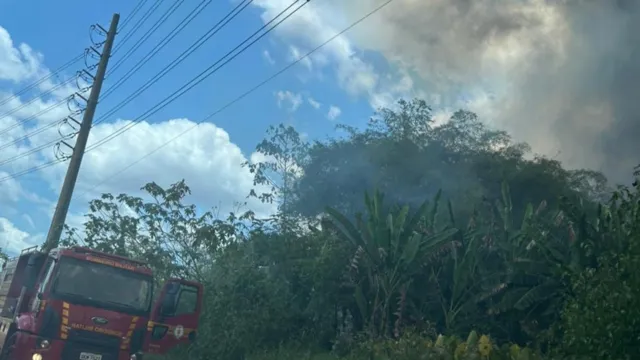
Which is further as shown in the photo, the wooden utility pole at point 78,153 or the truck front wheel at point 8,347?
the wooden utility pole at point 78,153

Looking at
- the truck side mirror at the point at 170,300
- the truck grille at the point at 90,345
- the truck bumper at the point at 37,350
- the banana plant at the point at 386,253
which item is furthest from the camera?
the banana plant at the point at 386,253

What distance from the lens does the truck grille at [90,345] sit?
1184 cm

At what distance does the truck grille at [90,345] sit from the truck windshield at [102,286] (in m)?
0.53

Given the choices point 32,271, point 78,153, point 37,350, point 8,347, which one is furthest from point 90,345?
point 78,153

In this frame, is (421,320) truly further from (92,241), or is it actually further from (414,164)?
(92,241)

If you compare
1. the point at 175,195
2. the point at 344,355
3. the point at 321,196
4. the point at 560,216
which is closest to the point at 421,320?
the point at 344,355

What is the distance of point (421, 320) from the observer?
13805 mm

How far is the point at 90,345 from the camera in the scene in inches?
474

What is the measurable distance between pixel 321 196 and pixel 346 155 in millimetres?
2078

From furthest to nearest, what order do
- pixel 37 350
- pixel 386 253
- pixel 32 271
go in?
1. pixel 386 253
2. pixel 32 271
3. pixel 37 350

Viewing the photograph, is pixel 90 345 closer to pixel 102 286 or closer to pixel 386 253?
pixel 102 286

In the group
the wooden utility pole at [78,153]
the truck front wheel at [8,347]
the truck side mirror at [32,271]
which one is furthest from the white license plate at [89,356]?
the wooden utility pole at [78,153]

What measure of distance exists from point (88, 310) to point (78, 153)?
35.6 feet

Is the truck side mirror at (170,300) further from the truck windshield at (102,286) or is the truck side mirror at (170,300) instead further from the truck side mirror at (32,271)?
the truck side mirror at (32,271)
